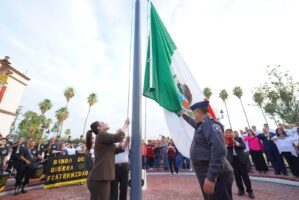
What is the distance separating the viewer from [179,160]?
12586mm

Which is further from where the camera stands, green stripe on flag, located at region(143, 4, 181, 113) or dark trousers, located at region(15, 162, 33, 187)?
dark trousers, located at region(15, 162, 33, 187)

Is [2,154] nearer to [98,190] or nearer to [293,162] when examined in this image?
[98,190]

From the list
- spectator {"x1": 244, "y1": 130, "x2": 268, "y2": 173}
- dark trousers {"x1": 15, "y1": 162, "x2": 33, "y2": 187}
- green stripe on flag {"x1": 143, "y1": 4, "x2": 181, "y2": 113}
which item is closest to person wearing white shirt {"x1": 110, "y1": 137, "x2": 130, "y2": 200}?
green stripe on flag {"x1": 143, "y1": 4, "x2": 181, "y2": 113}

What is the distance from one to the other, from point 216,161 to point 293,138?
7.08 meters

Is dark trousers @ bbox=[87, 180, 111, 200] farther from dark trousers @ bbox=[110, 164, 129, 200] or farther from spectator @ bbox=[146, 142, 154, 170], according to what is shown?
spectator @ bbox=[146, 142, 154, 170]

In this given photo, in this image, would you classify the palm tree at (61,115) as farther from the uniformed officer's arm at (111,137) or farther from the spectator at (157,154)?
the uniformed officer's arm at (111,137)

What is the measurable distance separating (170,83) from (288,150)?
6845 mm

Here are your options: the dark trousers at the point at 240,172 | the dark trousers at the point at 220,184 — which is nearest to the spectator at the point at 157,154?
the dark trousers at the point at 240,172

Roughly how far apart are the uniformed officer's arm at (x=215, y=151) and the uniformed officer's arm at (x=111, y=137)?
1.27 meters

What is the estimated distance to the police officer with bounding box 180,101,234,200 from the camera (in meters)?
1.97

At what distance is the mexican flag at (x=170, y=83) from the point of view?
10.6ft

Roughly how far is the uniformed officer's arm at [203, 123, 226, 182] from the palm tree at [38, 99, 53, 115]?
42493 mm

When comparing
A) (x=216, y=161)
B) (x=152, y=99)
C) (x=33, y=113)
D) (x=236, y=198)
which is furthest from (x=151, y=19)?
(x=33, y=113)

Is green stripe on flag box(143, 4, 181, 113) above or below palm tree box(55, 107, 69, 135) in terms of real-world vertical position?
below
